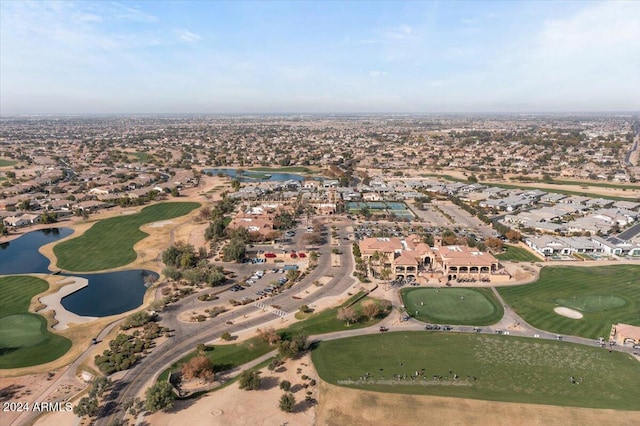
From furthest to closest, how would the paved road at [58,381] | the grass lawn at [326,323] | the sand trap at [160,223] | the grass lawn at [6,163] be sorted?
the grass lawn at [6,163] → the sand trap at [160,223] → the grass lawn at [326,323] → the paved road at [58,381]

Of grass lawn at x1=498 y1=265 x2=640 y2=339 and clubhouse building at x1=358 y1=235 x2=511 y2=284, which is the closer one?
grass lawn at x1=498 y1=265 x2=640 y2=339

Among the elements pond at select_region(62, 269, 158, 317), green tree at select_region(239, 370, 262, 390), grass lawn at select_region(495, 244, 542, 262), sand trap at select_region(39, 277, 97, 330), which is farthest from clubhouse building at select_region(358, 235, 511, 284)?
sand trap at select_region(39, 277, 97, 330)

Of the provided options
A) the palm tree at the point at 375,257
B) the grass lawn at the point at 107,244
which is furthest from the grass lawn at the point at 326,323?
the grass lawn at the point at 107,244

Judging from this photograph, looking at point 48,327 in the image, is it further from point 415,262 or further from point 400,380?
point 415,262

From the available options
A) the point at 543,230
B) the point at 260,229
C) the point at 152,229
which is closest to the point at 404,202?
the point at 543,230

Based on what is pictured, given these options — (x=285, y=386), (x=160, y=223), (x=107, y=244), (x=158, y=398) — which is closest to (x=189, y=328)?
(x=158, y=398)

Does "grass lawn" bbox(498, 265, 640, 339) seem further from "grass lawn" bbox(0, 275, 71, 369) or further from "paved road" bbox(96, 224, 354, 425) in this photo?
"grass lawn" bbox(0, 275, 71, 369)

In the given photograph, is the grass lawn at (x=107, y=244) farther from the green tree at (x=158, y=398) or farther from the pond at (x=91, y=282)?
the green tree at (x=158, y=398)
